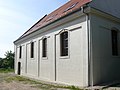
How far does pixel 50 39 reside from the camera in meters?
14.8

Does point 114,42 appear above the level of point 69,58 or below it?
above

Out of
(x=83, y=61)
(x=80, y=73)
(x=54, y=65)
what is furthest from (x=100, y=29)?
(x=54, y=65)

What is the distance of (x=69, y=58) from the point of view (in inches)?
478

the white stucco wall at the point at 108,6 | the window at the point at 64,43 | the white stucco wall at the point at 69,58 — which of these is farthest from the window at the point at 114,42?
the window at the point at 64,43

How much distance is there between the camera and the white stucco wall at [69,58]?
1095 centimetres

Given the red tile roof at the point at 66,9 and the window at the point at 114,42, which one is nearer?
the window at the point at 114,42

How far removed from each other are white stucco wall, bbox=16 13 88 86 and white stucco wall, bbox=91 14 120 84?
24.0 inches

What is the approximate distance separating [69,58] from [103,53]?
236cm

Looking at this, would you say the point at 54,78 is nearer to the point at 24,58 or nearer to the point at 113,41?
the point at 113,41

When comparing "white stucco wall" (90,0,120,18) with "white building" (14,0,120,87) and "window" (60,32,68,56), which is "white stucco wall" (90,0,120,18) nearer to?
"white building" (14,0,120,87)

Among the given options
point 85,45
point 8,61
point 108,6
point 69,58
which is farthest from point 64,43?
point 8,61

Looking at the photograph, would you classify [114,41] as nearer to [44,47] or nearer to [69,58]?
[69,58]

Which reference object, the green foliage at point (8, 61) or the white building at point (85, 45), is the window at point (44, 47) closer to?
the white building at point (85, 45)

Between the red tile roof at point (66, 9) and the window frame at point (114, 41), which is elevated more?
the red tile roof at point (66, 9)
